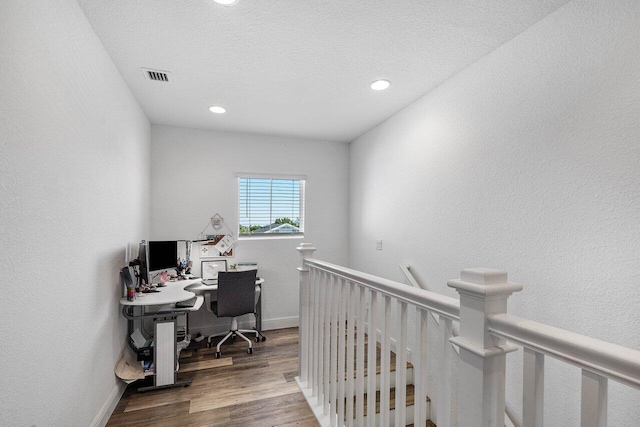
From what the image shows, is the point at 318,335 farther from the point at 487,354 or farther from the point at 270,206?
the point at 270,206

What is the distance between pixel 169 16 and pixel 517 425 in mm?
3161

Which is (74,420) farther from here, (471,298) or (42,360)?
(471,298)

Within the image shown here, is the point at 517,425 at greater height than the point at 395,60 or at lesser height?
lesser

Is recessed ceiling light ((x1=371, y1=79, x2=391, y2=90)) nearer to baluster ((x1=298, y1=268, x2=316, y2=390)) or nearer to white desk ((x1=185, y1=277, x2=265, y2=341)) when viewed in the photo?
baluster ((x1=298, y1=268, x2=316, y2=390))

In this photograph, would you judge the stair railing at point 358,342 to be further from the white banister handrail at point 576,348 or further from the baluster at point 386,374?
the white banister handrail at point 576,348

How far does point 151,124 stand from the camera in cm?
368

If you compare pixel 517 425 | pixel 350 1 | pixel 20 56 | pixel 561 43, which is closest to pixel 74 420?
pixel 20 56

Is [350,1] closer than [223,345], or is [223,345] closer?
[350,1]

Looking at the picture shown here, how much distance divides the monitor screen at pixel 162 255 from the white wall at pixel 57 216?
0.64 metres

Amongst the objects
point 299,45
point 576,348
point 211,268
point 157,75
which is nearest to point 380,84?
point 299,45

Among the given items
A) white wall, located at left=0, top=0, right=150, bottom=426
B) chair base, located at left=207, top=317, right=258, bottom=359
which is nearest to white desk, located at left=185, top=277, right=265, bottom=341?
chair base, located at left=207, top=317, right=258, bottom=359

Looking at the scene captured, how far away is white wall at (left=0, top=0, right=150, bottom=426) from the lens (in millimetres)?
1175

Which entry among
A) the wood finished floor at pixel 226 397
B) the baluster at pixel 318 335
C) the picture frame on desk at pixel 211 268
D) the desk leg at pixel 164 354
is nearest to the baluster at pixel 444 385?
the baluster at pixel 318 335

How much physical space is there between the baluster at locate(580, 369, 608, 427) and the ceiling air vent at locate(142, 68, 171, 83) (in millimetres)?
2873
